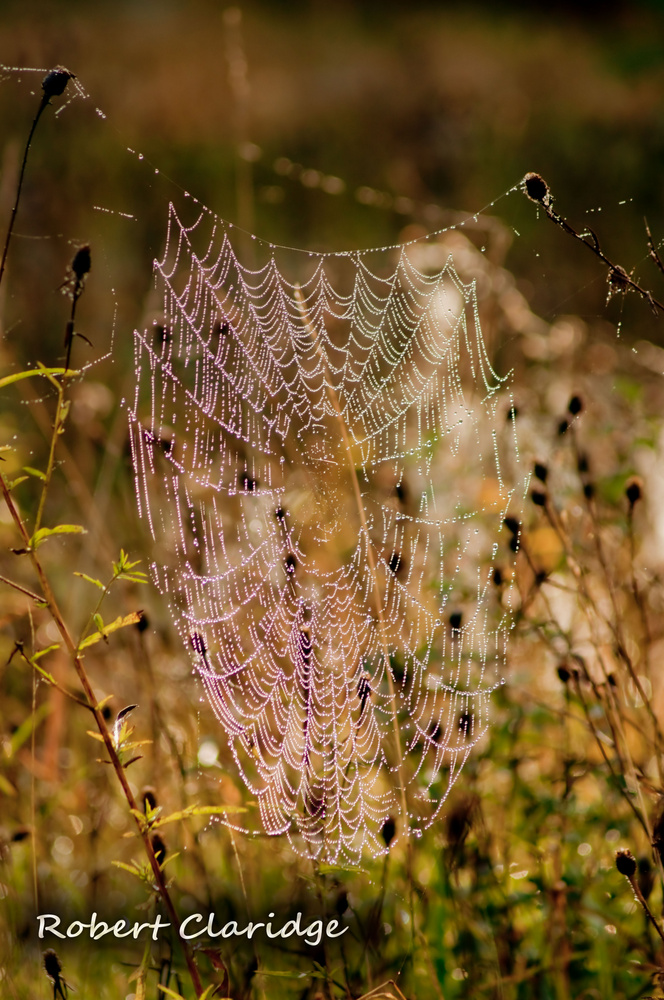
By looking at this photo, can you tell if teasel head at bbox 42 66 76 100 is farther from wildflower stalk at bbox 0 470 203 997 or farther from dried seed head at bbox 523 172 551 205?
dried seed head at bbox 523 172 551 205

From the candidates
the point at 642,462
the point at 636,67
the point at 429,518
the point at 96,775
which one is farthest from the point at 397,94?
the point at 96,775

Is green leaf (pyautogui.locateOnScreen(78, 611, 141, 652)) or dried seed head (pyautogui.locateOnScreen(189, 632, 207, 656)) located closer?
green leaf (pyautogui.locateOnScreen(78, 611, 141, 652))

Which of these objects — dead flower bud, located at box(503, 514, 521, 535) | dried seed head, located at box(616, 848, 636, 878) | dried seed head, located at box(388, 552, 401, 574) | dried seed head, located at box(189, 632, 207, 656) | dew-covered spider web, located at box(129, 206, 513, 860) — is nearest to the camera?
dried seed head, located at box(616, 848, 636, 878)

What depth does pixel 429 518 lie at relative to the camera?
2.53 m

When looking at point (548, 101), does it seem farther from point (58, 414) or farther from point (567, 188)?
point (58, 414)

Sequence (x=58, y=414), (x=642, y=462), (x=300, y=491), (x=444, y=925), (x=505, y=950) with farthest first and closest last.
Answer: (x=642, y=462) → (x=300, y=491) → (x=444, y=925) → (x=505, y=950) → (x=58, y=414)

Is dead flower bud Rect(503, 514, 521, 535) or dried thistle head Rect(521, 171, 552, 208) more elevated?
dried thistle head Rect(521, 171, 552, 208)

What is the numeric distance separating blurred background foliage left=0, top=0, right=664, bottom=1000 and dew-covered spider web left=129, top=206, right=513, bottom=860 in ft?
0.34

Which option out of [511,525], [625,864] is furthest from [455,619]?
[625,864]

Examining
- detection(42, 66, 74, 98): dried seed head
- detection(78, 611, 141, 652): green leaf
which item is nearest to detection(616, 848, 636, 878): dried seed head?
detection(78, 611, 141, 652): green leaf

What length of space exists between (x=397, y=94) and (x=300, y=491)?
8947 millimetres

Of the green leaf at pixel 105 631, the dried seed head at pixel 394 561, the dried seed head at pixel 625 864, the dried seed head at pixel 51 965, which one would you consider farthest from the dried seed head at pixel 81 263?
the dried seed head at pixel 394 561

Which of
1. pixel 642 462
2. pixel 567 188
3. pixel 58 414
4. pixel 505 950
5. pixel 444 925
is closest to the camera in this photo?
pixel 58 414

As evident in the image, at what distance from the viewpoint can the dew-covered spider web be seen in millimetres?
1936
